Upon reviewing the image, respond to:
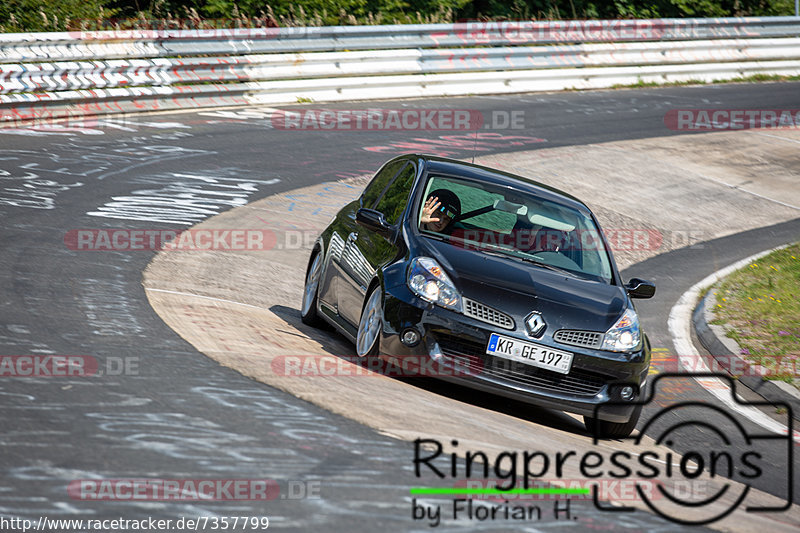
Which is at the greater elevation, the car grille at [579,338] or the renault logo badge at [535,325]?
the renault logo badge at [535,325]

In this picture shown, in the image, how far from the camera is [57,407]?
5.38 metres

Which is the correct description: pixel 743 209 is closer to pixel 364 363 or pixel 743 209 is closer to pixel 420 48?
pixel 420 48

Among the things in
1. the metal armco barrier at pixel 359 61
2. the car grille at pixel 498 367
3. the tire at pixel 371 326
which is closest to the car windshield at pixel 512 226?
the tire at pixel 371 326

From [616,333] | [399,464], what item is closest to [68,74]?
[616,333]

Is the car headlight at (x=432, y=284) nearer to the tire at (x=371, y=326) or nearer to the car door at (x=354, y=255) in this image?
the tire at (x=371, y=326)

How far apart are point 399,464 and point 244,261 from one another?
255 inches

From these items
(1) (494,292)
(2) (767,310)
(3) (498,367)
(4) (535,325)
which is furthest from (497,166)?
(3) (498,367)

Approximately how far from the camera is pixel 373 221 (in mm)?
7895

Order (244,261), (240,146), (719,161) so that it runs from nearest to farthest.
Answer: (244,261)
(240,146)
(719,161)

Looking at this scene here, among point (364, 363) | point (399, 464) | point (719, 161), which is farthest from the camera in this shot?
point (719, 161)

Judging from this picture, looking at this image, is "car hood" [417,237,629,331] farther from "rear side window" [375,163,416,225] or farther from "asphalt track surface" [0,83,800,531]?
"asphalt track surface" [0,83,800,531]

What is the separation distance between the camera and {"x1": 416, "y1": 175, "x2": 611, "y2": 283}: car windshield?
7965 mm

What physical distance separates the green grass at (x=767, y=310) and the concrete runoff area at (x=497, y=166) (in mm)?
1641

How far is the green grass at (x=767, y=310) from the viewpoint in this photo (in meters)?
9.66
